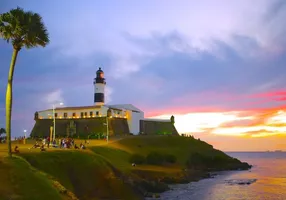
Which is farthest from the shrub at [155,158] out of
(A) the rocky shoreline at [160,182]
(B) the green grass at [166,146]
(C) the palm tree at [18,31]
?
(C) the palm tree at [18,31]

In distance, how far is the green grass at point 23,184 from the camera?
27.9 meters

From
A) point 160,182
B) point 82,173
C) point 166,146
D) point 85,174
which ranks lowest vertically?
point 160,182

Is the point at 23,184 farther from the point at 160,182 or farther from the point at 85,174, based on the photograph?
the point at 160,182

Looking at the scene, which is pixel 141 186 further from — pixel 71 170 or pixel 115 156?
pixel 115 156

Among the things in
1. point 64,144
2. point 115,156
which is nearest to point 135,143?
point 115,156

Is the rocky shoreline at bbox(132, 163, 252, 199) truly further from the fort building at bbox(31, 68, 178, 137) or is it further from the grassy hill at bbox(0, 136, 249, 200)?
the fort building at bbox(31, 68, 178, 137)

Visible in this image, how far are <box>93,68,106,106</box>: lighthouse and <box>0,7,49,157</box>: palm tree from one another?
87.4 m

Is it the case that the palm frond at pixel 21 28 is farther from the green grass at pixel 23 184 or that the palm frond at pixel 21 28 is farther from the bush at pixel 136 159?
the bush at pixel 136 159

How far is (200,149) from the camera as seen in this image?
108m

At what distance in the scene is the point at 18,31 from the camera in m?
36.2

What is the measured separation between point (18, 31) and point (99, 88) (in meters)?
90.0

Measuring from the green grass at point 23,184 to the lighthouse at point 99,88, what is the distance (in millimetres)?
91581

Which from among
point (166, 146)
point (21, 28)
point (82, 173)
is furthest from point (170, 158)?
point (21, 28)

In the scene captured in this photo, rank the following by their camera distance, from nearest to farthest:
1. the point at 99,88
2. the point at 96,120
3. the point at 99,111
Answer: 1. the point at 96,120
2. the point at 99,111
3. the point at 99,88
